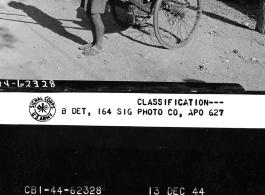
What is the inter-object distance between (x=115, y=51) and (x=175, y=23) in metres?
1.54

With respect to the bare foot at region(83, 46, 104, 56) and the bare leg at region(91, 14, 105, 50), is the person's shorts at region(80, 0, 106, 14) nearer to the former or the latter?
the bare leg at region(91, 14, 105, 50)

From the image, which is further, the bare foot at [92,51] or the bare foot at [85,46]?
the bare foot at [85,46]

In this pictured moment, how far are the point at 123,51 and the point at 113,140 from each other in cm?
446

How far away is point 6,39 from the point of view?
273 inches

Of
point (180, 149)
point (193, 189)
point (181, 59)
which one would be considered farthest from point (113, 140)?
point (181, 59)

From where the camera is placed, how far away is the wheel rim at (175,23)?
22.5 feet

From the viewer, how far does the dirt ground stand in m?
A: 6.33

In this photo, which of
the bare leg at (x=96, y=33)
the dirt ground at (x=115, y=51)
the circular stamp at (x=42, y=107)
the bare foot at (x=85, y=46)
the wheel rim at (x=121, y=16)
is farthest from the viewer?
the wheel rim at (x=121, y=16)

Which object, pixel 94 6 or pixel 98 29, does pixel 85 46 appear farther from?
pixel 94 6

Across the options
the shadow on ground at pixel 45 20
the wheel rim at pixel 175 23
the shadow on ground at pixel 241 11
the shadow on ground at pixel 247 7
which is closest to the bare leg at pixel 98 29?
the shadow on ground at pixel 45 20

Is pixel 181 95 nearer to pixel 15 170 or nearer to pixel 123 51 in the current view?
pixel 15 170

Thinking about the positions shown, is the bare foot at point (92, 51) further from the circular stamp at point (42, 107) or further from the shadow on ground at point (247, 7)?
the circular stamp at point (42, 107)

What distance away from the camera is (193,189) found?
106 inches
